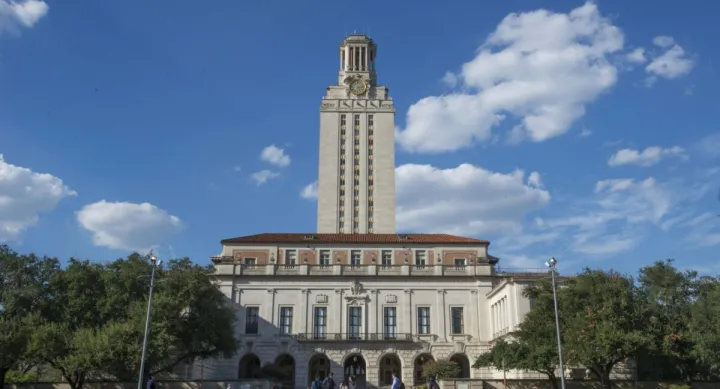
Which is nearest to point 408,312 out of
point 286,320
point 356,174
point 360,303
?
point 360,303

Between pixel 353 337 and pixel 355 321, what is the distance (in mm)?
1709

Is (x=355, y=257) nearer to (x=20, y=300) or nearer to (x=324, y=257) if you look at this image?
(x=324, y=257)

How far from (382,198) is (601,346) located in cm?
6054

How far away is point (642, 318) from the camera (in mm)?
45156

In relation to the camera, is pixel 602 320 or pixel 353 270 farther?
pixel 353 270

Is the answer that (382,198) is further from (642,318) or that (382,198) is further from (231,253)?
(642,318)

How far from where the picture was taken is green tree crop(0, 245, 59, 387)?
138 ft

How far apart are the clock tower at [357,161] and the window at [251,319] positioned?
33472mm

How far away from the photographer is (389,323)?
66125mm

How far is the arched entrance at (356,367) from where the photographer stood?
210ft

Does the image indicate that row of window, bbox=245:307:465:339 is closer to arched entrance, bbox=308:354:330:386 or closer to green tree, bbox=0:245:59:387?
arched entrance, bbox=308:354:330:386

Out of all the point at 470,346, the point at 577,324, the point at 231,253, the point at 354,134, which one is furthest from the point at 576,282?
the point at 354,134

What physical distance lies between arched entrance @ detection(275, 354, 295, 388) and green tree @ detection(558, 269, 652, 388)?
95.3 ft

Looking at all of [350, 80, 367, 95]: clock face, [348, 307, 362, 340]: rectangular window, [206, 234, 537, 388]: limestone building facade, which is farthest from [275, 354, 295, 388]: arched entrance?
[350, 80, 367, 95]: clock face
